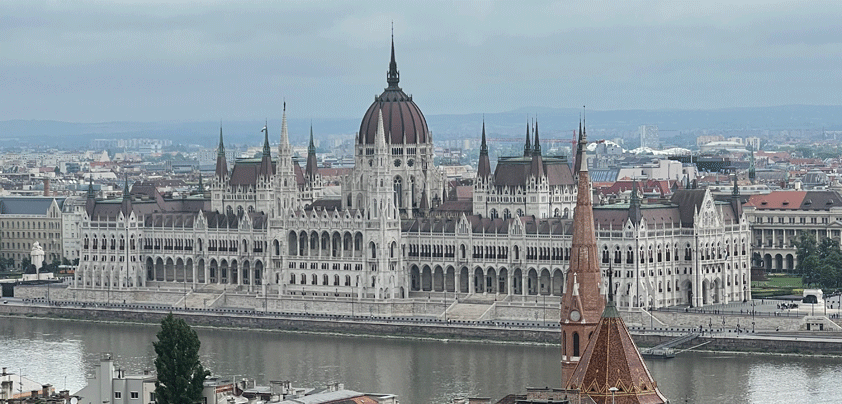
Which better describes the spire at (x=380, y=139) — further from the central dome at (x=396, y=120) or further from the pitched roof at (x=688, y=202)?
the pitched roof at (x=688, y=202)

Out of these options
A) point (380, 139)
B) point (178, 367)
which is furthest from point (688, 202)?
point (178, 367)

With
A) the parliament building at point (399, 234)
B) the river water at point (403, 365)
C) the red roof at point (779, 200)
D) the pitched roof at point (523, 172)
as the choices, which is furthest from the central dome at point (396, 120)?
the red roof at point (779, 200)

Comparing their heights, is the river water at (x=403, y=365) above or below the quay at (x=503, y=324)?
below

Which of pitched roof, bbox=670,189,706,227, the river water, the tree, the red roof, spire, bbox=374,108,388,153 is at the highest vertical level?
spire, bbox=374,108,388,153

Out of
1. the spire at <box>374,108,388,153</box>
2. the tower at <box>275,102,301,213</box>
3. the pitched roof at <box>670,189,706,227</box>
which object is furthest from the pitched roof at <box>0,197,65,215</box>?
the pitched roof at <box>670,189,706,227</box>

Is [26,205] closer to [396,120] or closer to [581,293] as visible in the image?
[396,120]

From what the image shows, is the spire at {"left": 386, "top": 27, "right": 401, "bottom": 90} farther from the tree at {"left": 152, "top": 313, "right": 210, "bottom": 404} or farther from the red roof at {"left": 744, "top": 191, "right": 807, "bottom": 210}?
the tree at {"left": 152, "top": 313, "right": 210, "bottom": 404}

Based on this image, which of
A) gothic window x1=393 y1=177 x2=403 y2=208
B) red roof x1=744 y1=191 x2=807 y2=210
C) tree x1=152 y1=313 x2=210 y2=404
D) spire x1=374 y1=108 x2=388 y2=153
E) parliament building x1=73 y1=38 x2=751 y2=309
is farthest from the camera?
red roof x1=744 y1=191 x2=807 y2=210
